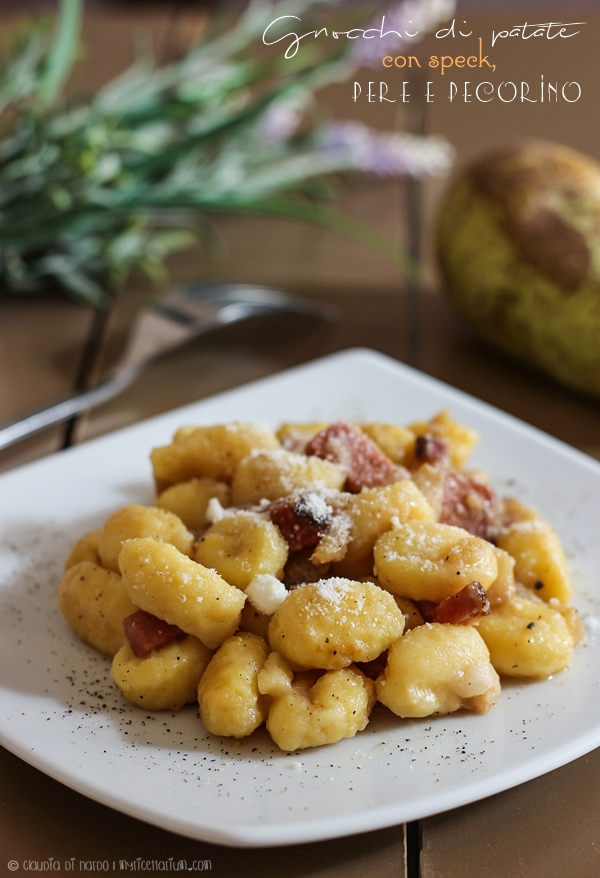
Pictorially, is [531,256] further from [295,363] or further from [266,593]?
[266,593]

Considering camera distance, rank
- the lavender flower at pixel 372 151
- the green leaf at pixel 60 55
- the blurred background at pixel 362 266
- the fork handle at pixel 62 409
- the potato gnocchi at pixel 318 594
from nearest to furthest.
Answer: the potato gnocchi at pixel 318 594 < the fork handle at pixel 62 409 < the blurred background at pixel 362 266 < the green leaf at pixel 60 55 < the lavender flower at pixel 372 151

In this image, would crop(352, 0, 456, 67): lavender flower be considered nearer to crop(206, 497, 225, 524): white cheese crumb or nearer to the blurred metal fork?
the blurred metal fork

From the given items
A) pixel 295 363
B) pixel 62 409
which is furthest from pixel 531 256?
pixel 62 409

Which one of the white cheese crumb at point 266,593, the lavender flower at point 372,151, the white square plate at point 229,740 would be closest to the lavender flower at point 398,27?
the lavender flower at point 372,151

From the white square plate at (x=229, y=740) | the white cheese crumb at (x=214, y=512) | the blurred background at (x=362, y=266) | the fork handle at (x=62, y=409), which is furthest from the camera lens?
the blurred background at (x=362, y=266)

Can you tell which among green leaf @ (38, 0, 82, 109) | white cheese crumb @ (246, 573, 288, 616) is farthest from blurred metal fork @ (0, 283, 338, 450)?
white cheese crumb @ (246, 573, 288, 616)

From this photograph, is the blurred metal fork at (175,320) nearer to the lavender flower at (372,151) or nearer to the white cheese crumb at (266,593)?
the lavender flower at (372,151)
